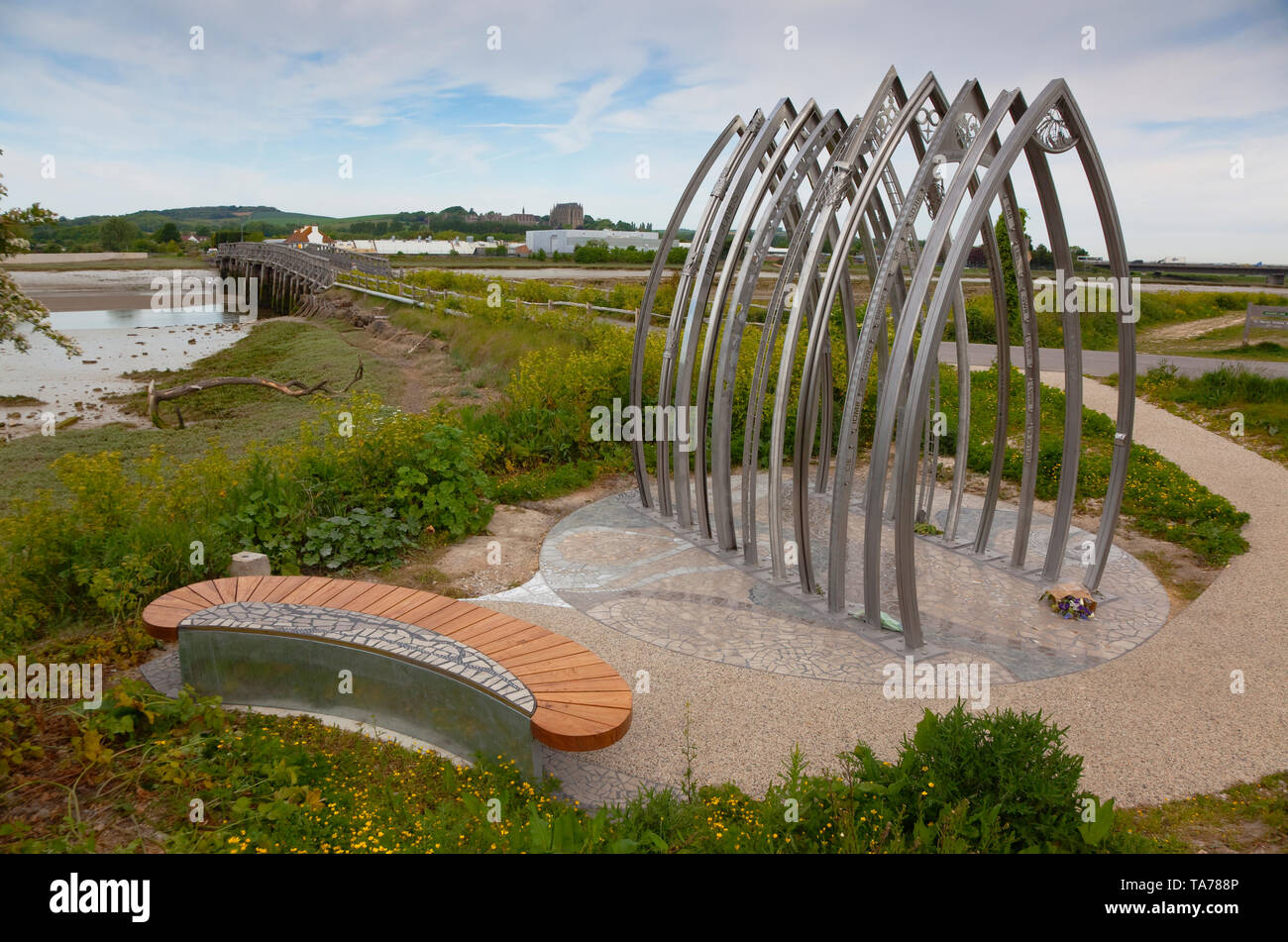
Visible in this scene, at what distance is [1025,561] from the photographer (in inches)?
332

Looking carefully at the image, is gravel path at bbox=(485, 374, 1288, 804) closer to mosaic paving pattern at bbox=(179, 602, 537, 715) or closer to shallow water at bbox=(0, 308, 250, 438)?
mosaic paving pattern at bbox=(179, 602, 537, 715)

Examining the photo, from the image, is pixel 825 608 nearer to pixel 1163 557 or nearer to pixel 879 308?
pixel 879 308

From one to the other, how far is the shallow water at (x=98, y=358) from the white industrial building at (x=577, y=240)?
1316 inches

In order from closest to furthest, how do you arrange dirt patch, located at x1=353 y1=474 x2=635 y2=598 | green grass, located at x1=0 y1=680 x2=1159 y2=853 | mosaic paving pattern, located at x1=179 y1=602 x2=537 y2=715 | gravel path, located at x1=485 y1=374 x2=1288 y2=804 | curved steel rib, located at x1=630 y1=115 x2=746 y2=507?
1. green grass, located at x1=0 y1=680 x2=1159 y2=853
2. mosaic paving pattern, located at x1=179 y1=602 x2=537 y2=715
3. gravel path, located at x1=485 y1=374 x2=1288 y2=804
4. dirt patch, located at x1=353 y1=474 x2=635 y2=598
5. curved steel rib, located at x1=630 y1=115 x2=746 y2=507

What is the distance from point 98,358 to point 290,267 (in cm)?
2106

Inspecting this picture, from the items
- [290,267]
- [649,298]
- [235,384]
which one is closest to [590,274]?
[290,267]

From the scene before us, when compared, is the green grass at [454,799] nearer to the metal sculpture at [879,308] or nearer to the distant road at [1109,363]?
the metal sculpture at [879,308]

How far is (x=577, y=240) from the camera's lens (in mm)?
72438

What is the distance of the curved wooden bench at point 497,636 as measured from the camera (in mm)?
4715

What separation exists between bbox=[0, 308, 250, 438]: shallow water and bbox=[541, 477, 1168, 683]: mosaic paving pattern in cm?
861

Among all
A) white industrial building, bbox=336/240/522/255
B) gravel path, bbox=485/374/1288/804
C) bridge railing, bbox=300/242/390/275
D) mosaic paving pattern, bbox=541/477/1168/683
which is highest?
white industrial building, bbox=336/240/522/255

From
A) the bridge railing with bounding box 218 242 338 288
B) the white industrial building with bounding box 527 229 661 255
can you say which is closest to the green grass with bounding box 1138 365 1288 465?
the bridge railing with bounding box 218 242 338 288

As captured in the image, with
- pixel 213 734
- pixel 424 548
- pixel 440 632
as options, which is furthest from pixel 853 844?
pixel 424 548

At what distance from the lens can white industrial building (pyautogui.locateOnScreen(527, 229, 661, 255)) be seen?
236ft
